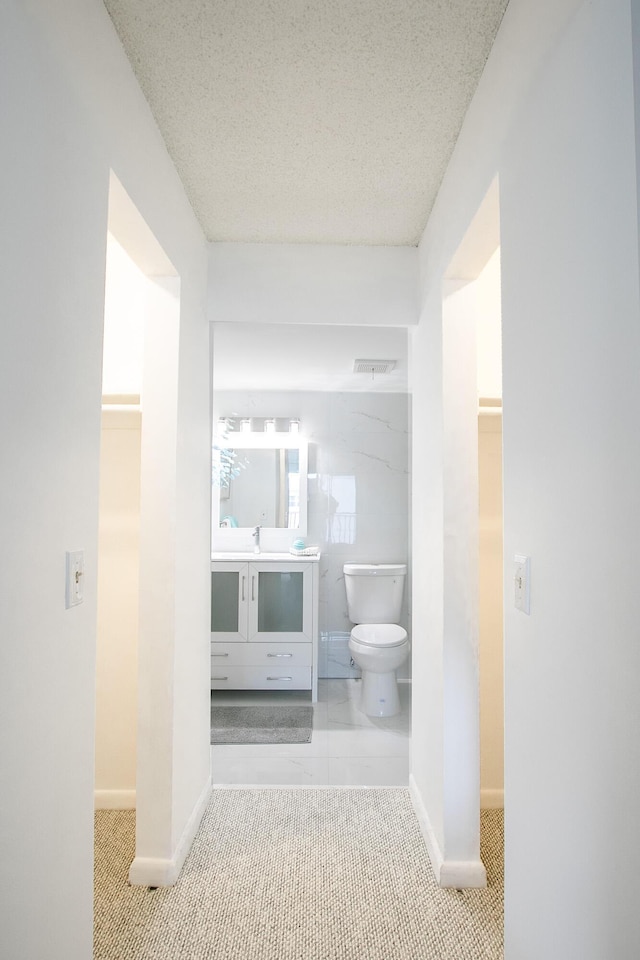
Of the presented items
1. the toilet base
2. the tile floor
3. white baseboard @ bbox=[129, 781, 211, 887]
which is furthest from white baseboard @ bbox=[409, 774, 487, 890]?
white baseboard @ bbox=[129, 781, 211, 887]

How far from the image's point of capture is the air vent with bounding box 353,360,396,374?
2.87 metres

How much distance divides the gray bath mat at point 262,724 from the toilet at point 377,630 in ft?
1.22

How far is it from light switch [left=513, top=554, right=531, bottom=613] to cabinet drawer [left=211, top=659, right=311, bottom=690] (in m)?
1.98

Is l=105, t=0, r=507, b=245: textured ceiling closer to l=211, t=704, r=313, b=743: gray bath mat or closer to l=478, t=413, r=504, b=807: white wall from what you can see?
l=478, t=413, r=504, b=807: white wall

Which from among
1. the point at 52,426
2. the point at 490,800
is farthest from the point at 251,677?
the point at 52,426

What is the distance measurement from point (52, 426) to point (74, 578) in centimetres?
33

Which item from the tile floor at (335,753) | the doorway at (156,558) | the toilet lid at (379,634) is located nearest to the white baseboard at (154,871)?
the doorway at (156,558)

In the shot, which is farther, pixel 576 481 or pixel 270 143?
pixel 270 143

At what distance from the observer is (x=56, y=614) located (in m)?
1.17

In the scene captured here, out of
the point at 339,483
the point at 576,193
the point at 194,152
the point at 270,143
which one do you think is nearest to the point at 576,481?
the point at 576,193

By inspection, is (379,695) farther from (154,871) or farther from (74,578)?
(74,578)

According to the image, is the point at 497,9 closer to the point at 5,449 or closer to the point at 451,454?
the point at 451,454

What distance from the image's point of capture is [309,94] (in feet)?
5.48

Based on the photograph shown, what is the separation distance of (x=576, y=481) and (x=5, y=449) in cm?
96
